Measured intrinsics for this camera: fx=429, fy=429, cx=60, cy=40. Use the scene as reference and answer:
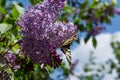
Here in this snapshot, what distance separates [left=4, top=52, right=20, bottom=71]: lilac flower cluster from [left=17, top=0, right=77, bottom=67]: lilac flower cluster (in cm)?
18

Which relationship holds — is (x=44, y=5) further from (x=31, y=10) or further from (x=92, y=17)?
(x=92, y=17)

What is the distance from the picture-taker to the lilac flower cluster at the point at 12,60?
7.74ft

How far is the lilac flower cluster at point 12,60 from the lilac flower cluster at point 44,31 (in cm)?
18

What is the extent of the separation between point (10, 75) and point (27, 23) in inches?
11.4

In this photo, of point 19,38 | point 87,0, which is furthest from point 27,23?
point 87,0

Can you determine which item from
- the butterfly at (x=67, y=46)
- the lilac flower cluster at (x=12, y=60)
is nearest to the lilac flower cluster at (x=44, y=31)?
the butterfly at (x=67, y=46)

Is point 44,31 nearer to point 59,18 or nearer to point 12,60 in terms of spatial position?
point 12,60

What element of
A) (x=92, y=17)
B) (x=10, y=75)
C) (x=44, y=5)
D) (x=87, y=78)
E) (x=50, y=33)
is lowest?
(x=10, y=75)

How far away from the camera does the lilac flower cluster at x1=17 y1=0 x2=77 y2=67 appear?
2.14m

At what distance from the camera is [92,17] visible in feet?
19.4

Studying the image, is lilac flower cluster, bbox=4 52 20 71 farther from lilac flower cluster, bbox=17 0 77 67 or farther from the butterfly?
the butterfly

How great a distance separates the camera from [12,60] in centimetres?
241

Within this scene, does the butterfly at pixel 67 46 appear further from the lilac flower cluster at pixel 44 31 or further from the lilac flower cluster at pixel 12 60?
the lilac flower cluster at pixel 12 60

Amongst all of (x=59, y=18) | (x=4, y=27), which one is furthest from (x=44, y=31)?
(x=59, y=18)
